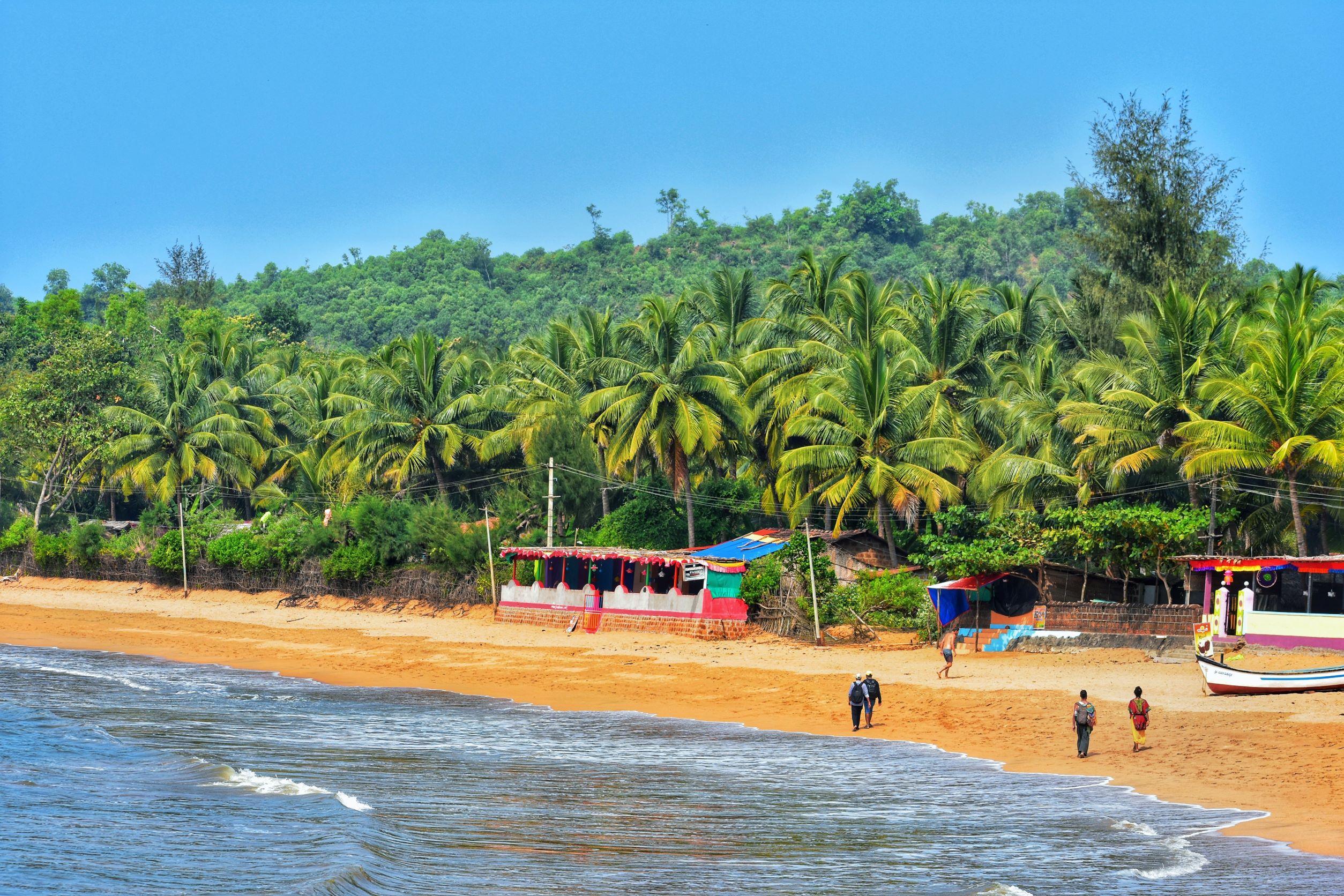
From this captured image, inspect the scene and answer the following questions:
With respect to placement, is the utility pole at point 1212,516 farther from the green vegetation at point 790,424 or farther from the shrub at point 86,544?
the shrub at point 86,544

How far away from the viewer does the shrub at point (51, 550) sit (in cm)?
5934

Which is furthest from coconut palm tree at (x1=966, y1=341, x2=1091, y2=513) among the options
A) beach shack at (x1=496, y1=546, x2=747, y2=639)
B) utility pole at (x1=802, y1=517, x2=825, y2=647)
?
beach shack at (x1=496, y1=546, x2=747, y2=639)

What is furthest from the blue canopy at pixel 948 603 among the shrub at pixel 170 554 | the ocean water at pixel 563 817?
the shrub at pixel 170 554

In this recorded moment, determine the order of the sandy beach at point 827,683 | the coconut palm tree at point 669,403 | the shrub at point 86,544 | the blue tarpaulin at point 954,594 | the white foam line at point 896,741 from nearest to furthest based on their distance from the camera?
the white foam line at point 896,741, the sandy beach at point 827,683, the blue tarpaulin at point 954,594, the coconut palm tree at point 669,403, the shrub at point 86,544

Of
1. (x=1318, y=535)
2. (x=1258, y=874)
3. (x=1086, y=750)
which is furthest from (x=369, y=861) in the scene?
(x=1318, y=535)

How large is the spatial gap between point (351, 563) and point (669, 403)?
1464 centimetres

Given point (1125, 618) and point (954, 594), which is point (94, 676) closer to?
point (954, 594)

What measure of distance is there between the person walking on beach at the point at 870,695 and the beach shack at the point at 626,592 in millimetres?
12307

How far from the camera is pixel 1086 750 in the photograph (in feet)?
68.5

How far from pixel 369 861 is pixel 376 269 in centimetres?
15933

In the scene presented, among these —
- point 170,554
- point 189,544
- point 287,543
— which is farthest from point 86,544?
point 287,543

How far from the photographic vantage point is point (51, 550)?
5962cm

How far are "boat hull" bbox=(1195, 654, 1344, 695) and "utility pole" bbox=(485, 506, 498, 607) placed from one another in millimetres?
24968

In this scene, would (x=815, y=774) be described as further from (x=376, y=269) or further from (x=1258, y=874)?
(x=376, y=269)
